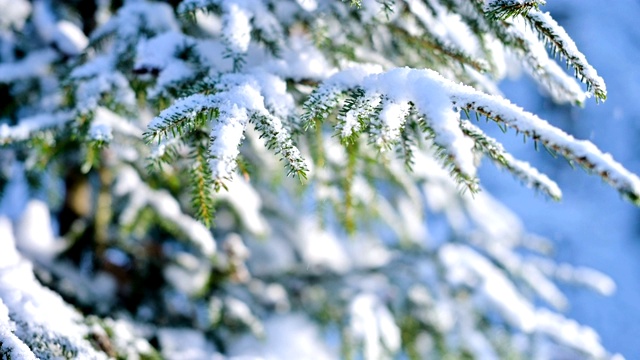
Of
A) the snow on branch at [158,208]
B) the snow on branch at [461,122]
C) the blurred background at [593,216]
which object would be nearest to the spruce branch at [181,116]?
the snow on branch at [461,122]

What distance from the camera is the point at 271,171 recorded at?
2.24 metres

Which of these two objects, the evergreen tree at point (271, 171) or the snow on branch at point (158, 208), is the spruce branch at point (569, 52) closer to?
the evergreen tree at point (271, 171)

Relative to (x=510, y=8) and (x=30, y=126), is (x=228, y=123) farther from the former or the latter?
(x=30, y=126)

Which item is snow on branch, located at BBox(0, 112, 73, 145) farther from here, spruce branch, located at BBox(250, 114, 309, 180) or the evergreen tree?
spruce branch, located at BBox(250, 114, 309, 180)

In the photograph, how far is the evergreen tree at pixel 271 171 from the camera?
3.01 feet

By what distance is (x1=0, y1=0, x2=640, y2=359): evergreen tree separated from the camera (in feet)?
3.01

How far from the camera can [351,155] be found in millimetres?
1311

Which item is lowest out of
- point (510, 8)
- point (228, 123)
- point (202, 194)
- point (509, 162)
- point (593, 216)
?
point (202, 194)

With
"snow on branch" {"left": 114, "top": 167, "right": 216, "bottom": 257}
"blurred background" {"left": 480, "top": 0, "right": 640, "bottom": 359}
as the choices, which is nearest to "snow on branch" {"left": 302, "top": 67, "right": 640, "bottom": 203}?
"snow on branch" {"left": 114, "top": 167, "right": 216, "bottom": 257}

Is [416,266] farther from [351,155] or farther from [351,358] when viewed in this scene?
[351,155]

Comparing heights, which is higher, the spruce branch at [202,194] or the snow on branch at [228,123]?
the snow on branch at [228,123]

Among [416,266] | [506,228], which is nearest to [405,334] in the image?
[416,266]

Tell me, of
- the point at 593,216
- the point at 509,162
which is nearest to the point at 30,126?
the point at 509,162

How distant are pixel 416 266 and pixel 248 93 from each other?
1529mm
